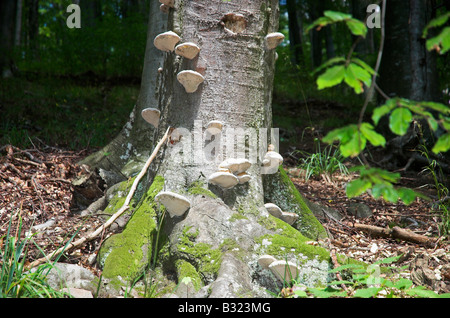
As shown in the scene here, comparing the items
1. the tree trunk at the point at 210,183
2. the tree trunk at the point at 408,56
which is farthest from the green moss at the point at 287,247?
the tree trunk at the point at 408,56

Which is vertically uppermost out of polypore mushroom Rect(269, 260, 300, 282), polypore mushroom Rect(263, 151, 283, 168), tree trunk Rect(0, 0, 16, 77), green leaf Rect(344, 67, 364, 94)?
tree trunk Rect(0, 0, 16, 77)

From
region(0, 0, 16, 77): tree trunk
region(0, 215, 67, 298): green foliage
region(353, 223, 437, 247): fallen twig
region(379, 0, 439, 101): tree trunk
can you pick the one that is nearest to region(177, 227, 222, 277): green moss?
region(0, 215, 67, 298): green foliage

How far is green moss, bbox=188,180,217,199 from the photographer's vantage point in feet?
9.84

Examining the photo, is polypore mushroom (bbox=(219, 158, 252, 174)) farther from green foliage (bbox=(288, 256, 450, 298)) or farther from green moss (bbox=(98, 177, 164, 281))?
green foliage (bbox=(288, 256, 450, 298))

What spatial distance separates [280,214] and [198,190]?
81cm

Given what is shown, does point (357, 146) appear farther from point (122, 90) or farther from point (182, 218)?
point (122, 90)

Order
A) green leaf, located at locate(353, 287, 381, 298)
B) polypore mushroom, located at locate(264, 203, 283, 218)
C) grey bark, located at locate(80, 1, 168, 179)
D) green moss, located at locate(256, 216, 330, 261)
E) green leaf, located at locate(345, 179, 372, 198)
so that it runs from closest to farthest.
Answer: green leaf, located at locate(345, 179, 372, 198)
green leaf, located at locate(353, 287, 381, 298)
green moss, located at locate(256, 216, 330, 261)
polypore mushroom, located at locate(264, 203, 283, 218)
grey bark, located at locate(80, 1, 168, 179)

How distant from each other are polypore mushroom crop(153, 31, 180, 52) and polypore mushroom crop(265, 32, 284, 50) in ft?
2.60

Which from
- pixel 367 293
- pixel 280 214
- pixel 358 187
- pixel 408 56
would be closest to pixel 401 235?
pixel 280 214

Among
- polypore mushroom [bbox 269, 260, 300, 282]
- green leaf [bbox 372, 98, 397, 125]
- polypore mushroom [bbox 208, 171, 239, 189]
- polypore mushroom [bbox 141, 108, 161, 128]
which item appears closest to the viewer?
green leaf [bbox 372, 98, 397, 125]

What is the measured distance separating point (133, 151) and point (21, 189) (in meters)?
1.44

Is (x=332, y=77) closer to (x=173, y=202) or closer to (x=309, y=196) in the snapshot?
(x=173, y=202)

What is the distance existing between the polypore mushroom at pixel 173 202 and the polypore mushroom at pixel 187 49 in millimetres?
1179

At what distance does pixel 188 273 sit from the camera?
8.37ft
